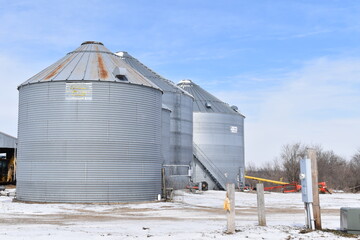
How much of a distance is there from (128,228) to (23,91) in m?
20.3

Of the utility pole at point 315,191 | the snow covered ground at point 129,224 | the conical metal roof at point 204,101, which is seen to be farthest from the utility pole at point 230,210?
the conical metal roof at point 204,101

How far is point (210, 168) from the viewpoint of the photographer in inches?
2322

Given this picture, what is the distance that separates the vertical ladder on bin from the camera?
191 ft

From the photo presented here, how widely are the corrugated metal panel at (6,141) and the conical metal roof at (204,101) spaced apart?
2266 centimetres

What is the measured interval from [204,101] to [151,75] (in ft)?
42.0

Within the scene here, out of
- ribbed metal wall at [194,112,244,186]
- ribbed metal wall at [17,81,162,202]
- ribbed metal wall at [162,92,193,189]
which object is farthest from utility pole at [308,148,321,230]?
ribbed metal wall at [194,112,244,186]

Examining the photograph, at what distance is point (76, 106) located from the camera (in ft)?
111

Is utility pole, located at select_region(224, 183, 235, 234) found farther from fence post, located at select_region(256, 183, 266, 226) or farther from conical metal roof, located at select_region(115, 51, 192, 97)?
conical metal roof, located at select_region(115, 51, 192, 97)

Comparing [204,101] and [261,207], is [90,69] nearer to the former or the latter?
[261,207]

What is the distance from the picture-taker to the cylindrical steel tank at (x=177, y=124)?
48.8 m

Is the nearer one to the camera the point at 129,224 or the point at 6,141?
the point at 129,224

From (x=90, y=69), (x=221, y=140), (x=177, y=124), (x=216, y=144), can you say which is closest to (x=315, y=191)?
(x=90, y=69)

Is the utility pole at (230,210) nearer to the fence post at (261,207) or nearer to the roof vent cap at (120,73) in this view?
the fence post at (261,207)

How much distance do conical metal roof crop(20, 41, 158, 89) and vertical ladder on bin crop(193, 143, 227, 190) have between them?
22.8m
